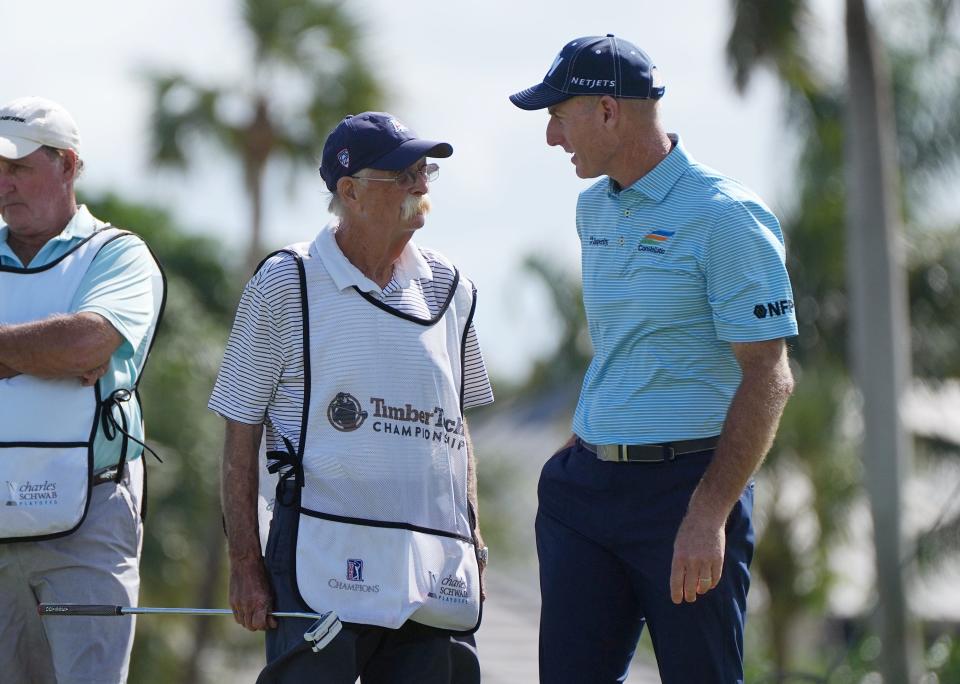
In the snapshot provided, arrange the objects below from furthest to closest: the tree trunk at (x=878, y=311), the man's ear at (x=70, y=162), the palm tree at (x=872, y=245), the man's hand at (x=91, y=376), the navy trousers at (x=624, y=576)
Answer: the palm tree at (x=872, y=245), the tree trunk at (x=878, y=311), the man's ear at (x=70, y=162), the man's hand at (x=91, y=376), the navy trousers at (x=624, y=576)

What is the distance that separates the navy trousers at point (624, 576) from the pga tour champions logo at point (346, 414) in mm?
577

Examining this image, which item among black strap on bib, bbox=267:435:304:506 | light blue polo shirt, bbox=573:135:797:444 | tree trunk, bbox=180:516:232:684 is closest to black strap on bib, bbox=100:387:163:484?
black strap on bib, bbox=267:435:304:506

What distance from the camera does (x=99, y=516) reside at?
13.5 ft

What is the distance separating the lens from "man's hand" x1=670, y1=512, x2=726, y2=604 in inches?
141

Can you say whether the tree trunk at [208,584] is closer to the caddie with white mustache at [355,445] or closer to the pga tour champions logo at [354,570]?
the caddie with white mustache at [355,445]

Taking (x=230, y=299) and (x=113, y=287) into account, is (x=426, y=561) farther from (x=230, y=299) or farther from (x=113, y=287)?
(x=230, y=299)

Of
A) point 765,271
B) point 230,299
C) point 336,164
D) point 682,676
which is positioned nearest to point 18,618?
point 336,164

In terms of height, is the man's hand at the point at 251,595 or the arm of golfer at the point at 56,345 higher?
the arm of golfer at the point at 56,345

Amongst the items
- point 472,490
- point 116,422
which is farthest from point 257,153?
point 472,490

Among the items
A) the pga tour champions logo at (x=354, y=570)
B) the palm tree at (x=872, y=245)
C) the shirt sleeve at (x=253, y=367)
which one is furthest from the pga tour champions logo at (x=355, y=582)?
the palm tree at (x=872, y=245)

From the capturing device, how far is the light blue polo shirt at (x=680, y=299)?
3693mm

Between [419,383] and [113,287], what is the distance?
0.92m

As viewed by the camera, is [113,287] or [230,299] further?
[230,299]

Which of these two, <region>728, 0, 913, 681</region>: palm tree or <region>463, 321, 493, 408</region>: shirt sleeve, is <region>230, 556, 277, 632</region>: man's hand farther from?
<region>728, 0, 913, 681</region>: palm tree
